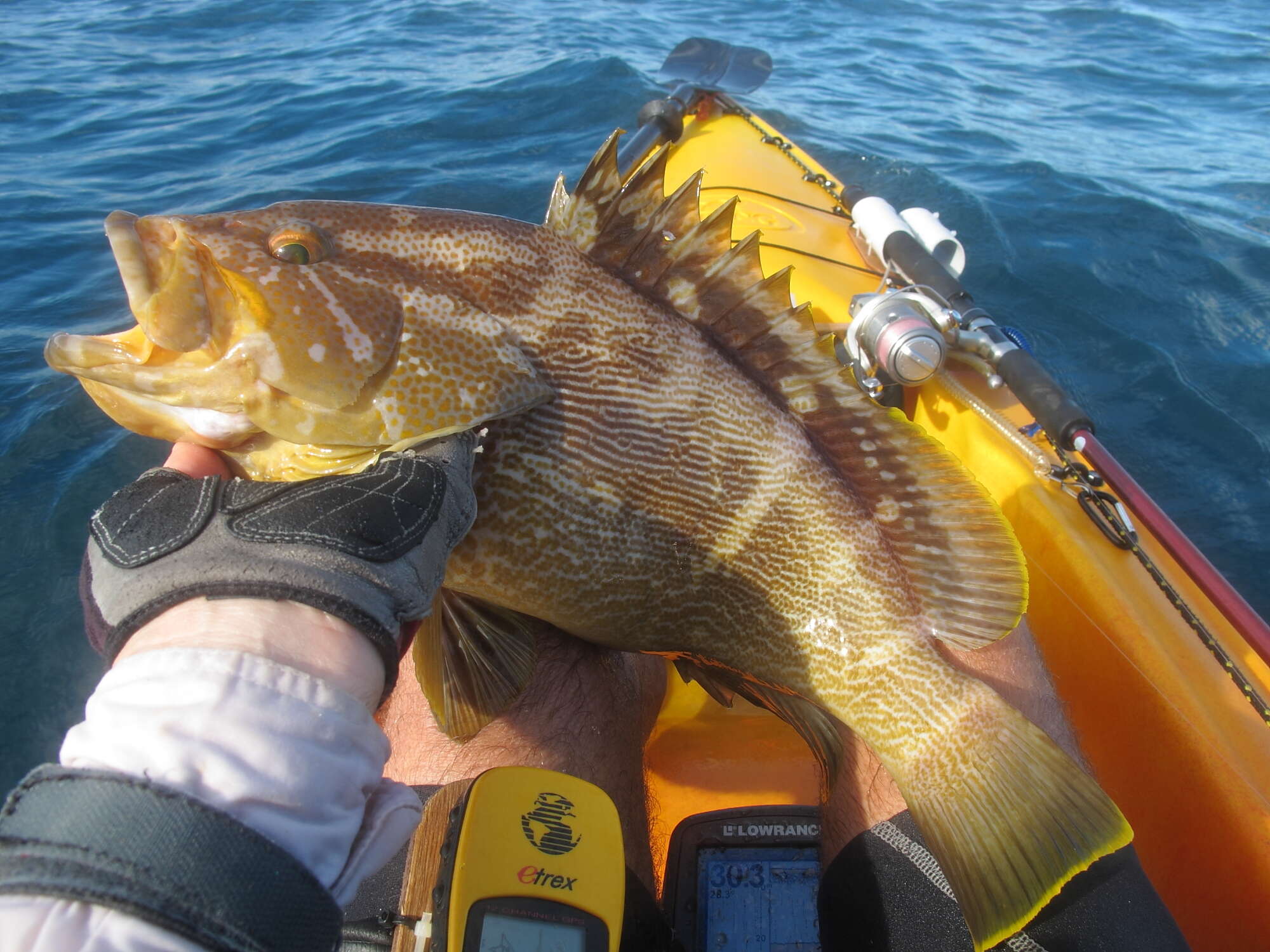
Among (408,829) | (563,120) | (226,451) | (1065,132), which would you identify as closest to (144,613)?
(408,829)

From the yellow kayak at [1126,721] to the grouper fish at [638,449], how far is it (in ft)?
1.41

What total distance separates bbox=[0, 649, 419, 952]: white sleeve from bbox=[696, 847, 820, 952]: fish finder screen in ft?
3.72

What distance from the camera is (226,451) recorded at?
1589 millimetres

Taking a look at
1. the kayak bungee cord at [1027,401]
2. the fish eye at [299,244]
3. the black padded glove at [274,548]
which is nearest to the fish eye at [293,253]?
the fish eye at [299,244]

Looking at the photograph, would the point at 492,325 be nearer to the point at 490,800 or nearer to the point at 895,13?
the point at 490,800

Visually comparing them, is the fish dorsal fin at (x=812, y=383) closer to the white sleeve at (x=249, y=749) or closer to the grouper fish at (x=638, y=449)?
the grouper fish at (x=638, y=449)

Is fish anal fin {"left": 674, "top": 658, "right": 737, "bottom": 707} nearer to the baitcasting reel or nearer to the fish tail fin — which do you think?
the fish tail fin

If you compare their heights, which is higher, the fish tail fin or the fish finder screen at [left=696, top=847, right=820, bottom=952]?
the fish tail fin

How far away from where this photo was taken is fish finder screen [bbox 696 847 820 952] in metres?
1.83

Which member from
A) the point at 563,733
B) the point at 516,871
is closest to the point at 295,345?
the point at 516,871

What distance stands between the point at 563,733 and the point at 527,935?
2.79 ft

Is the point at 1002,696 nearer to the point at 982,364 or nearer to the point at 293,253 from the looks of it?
the point at 982,364

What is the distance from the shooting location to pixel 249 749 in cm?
91

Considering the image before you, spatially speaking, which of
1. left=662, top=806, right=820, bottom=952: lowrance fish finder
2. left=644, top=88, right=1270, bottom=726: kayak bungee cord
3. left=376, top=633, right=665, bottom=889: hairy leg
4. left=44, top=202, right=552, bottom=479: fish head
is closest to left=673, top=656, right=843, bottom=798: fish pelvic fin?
left=662, top=806, right=820, bottom=952: lowrance fish finder
